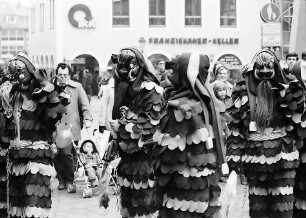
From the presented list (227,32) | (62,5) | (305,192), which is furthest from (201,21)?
(305,192)

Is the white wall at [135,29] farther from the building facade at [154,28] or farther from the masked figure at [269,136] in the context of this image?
the masked figure at [269,136]

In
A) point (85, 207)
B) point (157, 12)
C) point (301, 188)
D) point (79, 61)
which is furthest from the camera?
point (79, 61)

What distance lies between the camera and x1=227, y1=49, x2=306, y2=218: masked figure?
25.8ft

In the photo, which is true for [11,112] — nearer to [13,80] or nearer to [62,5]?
[13,80]

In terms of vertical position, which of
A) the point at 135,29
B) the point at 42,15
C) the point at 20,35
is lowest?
the point at 135,29

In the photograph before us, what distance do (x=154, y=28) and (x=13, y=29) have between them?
282 feet

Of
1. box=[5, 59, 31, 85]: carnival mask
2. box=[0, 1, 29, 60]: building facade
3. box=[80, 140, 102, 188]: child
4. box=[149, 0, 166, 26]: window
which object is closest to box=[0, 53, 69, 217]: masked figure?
box=[5, 59, 31, 85]: carnival mask

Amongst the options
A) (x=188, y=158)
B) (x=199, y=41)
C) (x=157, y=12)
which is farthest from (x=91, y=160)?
(x=199, y=41)

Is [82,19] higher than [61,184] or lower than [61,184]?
higher

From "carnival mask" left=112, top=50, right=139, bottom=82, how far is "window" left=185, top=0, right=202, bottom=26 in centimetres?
3938

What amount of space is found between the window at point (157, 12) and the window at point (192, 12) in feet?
4.61

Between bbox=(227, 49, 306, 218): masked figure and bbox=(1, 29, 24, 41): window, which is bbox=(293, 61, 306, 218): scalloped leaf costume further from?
bbox=(1, 29, 24, 41): window

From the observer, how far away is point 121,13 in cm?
4694

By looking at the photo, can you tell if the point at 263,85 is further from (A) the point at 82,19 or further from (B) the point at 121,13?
(B) the point at 121,13
